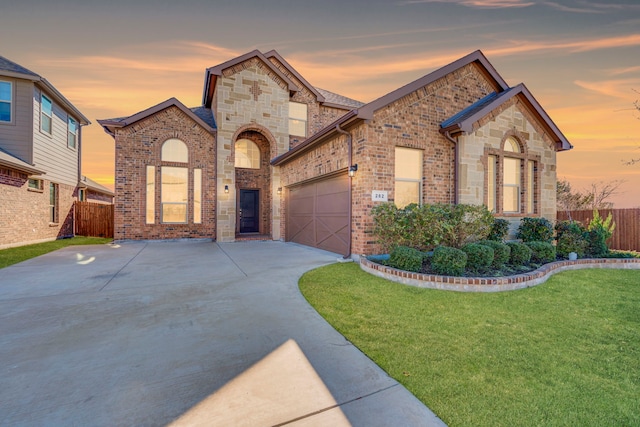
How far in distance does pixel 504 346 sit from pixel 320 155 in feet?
25.7

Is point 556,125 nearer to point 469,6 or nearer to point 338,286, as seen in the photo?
point 469,6

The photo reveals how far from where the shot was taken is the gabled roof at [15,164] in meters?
9.82

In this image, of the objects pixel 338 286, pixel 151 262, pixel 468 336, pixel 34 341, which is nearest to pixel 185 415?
pixel 34 341

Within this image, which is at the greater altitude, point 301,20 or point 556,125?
point 301,20

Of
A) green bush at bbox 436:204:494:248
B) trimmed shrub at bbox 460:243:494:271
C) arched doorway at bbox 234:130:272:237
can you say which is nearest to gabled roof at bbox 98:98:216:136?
arched doorway at bbox 234:130:272:237

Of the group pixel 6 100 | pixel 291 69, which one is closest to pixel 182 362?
pixel 291 69

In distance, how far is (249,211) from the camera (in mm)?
15664

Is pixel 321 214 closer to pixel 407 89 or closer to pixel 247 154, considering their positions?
pixel 407 89

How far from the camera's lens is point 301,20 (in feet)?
32.6

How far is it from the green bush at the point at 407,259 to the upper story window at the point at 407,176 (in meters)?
2.23

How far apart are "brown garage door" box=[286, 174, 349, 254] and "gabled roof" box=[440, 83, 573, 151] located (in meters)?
3.52

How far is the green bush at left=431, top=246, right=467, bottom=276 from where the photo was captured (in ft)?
17.3

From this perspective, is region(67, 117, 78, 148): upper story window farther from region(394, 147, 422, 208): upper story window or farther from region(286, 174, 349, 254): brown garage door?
region(394, 147, 422, 208): upper story window

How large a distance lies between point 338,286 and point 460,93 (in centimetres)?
774
